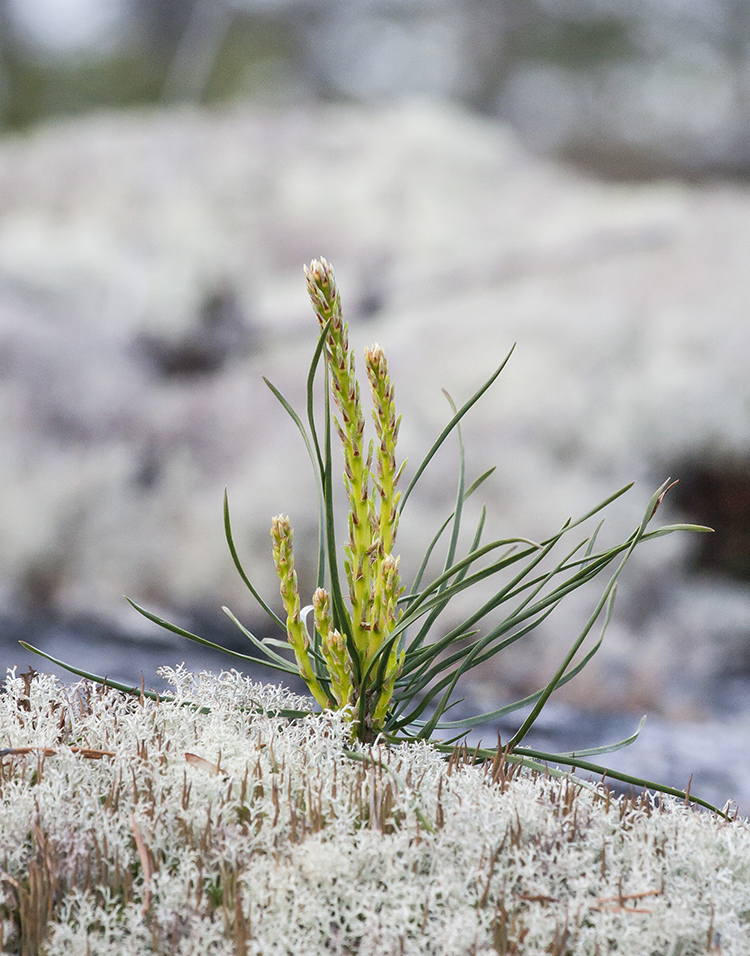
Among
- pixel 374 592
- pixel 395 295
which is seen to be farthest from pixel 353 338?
pixel 374 592

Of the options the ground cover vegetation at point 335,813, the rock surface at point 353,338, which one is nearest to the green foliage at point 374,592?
the ground cover vegetation at point 335,813

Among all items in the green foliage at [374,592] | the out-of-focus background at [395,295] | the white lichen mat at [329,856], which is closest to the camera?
the white lichen mat at [329,856]

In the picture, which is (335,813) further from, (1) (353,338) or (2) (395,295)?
(2) (395,295)

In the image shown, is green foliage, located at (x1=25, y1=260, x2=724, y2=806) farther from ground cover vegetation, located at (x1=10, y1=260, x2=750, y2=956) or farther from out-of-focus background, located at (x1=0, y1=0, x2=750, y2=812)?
out-of-focus background, located at (x1=0, y1=0, x2=750, y2=812)

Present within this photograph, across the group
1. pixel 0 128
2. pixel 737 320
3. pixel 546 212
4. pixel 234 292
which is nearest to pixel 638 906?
pixel 737 320

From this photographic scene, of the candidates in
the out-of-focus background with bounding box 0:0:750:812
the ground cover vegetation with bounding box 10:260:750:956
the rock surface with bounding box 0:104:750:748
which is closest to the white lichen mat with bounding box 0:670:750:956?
the ground cover vegetation with bounding box 10:260:750:956

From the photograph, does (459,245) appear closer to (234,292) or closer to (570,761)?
(234,292)

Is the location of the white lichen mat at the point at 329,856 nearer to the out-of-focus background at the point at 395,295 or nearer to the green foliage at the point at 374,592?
the green foliage at the point at 374,592
